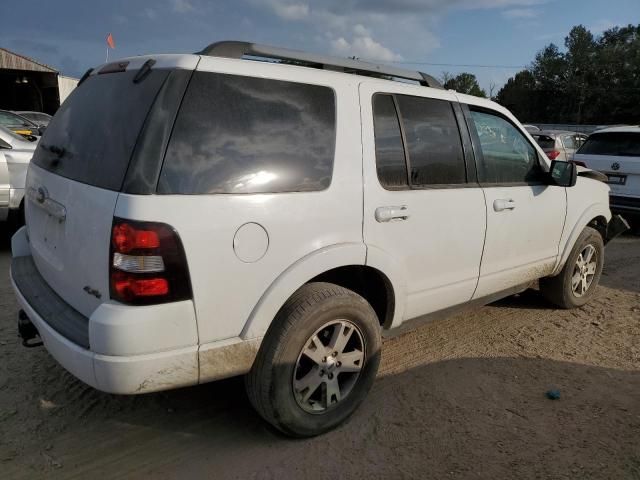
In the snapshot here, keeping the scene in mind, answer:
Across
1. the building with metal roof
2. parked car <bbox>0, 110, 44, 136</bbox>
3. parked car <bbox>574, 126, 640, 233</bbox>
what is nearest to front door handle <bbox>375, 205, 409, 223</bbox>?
parked car <bbox>574, 126, 640, 233</bbox>

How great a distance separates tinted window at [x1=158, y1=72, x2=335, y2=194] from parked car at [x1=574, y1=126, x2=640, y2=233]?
7.05 m

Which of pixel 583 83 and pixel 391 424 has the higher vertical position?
pixel 583 83

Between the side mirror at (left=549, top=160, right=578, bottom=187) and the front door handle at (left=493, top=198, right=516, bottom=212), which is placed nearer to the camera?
the front door handle at (left=493, top=198, right=516, bottom=212)

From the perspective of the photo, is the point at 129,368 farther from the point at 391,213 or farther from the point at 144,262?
the point at 391,213

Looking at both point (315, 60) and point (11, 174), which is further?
point (11, 174)

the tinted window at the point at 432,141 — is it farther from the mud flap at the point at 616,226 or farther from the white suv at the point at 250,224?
the mud flap at the point at 616,226

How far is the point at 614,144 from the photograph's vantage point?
8453mm

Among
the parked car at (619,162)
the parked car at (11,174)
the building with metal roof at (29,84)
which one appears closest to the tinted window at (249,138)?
the parked car at (11,174)

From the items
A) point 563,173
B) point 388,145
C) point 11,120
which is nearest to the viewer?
point 388,145

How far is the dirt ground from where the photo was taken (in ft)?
8.51

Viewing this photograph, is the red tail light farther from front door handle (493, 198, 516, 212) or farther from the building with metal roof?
the building with metal roof

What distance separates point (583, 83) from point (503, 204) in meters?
71.8

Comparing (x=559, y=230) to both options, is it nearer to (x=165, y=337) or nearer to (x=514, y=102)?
(x=165, y=337)

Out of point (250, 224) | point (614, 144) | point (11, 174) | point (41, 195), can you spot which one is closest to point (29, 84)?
point (11, 174)
